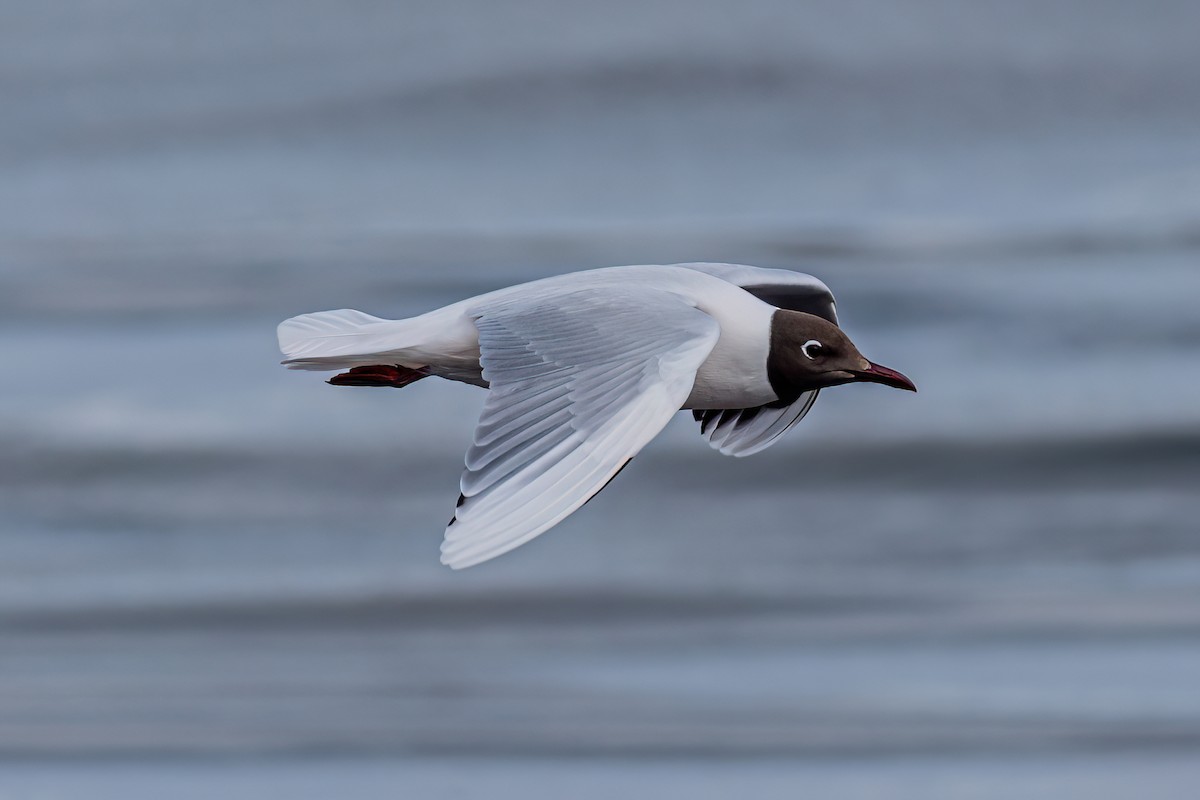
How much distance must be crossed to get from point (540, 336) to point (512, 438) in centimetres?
17

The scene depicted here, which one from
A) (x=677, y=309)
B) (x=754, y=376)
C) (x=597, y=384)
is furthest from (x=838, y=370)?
(x=597, y=384)

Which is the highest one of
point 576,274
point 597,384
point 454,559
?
point 576,274

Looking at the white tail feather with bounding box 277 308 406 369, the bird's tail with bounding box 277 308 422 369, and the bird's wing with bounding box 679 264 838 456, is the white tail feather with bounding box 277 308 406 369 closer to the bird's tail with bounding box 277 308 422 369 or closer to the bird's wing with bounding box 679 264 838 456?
the bird's tail with bounding box 277 308 422 369

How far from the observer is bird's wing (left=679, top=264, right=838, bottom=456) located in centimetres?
198

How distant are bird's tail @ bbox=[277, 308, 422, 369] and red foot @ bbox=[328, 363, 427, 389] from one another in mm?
20

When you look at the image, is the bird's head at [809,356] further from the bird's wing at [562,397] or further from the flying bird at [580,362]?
the bird's wing at [562,397]

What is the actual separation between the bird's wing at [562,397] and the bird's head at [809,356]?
0.42ft

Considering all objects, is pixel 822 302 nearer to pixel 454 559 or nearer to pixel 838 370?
pixel 838 370

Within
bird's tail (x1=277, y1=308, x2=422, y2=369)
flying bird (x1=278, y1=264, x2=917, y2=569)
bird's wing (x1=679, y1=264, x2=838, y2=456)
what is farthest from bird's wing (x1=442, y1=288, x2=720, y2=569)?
bird's wing (x1=679, y1=264, x2=838, y2=456)

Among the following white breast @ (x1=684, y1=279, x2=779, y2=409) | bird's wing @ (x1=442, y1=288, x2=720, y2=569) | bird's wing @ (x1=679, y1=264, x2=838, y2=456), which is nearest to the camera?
bird's wing @ (x1=442, y1=288, x2=720, y2=569)

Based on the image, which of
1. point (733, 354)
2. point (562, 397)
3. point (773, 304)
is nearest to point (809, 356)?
point (733, 354)

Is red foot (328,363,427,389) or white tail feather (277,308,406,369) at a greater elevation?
white tail feather (277,308,406,369)

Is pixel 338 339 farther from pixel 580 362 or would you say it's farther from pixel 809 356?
pixel 809 356

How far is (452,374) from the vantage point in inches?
70.2
